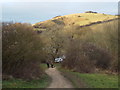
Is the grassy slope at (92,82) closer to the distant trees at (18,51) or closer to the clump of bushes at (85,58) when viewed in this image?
the distant trees at (18,51)

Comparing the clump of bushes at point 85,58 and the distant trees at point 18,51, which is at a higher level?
the distant trees at point 18,51

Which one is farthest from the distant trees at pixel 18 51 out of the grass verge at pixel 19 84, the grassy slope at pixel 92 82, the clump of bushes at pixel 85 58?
the clump of bushes at pixel 85 58

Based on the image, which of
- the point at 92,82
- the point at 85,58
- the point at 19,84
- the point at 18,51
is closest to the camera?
the point at 19,84

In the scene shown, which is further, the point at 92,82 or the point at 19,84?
the point at 92,82

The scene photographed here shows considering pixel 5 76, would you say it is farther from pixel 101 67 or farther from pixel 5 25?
pixel 101 67

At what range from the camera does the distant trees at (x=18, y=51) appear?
17781 mm

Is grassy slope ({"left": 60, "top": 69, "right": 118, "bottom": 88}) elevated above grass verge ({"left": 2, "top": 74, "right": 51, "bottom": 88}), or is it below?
below

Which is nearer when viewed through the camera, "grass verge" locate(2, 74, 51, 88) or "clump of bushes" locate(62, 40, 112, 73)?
"grass verge" locate(2, 74, 51, 88)

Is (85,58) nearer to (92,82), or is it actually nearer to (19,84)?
(92,82)

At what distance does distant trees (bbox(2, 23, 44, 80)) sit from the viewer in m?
17.8

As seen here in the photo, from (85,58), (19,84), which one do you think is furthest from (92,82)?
(85,58)

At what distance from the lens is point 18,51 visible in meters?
17.9

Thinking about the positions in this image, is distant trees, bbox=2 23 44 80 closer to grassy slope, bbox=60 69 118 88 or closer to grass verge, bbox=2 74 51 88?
grass verge, bbox=2 74 51 88

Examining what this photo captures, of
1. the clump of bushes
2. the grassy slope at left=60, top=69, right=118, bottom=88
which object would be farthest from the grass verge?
the clump of bushes
